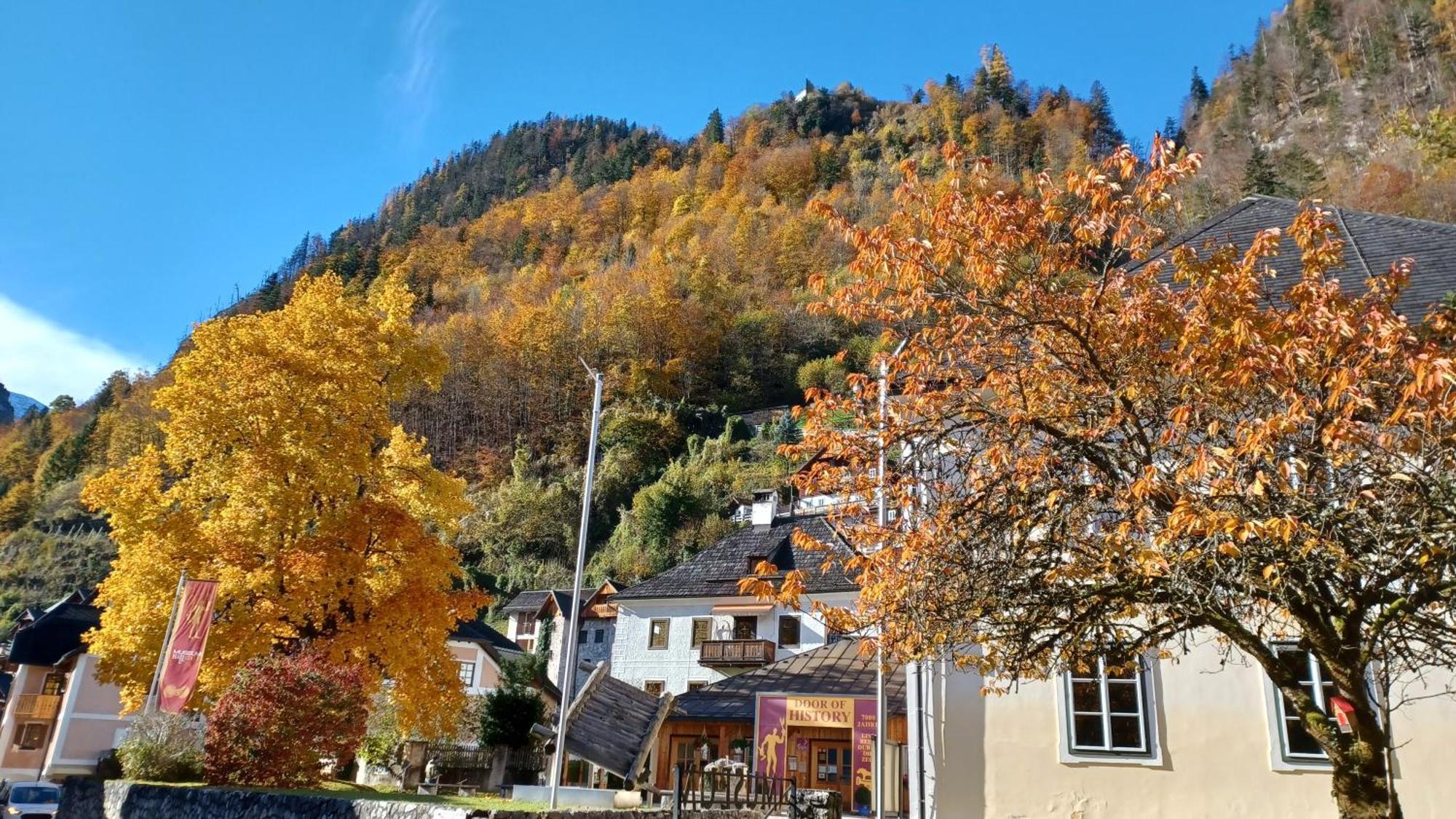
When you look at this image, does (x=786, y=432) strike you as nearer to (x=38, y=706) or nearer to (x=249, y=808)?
(x=38, y=706)

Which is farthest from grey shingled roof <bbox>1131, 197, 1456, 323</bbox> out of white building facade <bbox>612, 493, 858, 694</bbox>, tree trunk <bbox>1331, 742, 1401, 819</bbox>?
white building facade <bbox>612, 493, 858, 694</bbox>

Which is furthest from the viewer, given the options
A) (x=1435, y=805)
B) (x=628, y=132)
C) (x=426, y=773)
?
(x=628, y=132)

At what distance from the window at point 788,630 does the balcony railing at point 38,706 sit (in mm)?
30160

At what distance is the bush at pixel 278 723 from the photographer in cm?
1523

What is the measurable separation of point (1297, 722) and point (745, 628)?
2934 cm

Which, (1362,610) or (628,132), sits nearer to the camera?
(1362,610)

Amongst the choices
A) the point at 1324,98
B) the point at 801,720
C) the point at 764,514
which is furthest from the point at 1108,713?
the point at 1324,98

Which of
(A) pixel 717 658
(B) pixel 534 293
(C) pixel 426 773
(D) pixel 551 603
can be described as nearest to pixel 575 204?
(B) pixel 534 293

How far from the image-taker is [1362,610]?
26.3ft

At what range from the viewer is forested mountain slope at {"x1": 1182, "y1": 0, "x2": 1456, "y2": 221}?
75688 mm

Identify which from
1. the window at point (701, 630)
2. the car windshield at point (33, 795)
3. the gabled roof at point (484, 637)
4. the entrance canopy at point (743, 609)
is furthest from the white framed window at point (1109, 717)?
the gabled roof at point (484, 637)

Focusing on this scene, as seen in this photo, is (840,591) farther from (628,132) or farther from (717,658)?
(628,132)

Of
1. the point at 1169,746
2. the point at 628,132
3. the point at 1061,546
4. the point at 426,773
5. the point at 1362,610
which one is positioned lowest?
the point at 426,773

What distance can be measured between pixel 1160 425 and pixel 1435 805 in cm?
777
